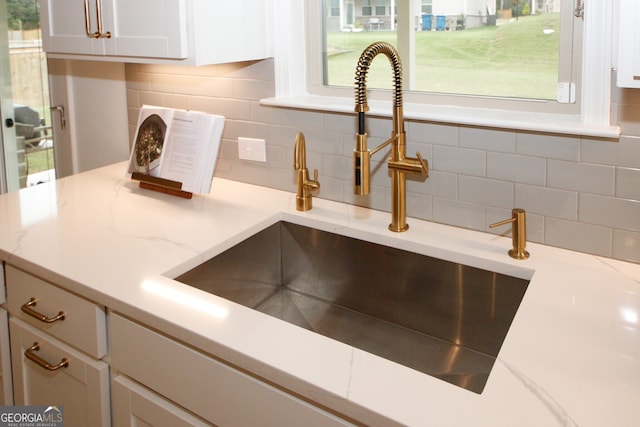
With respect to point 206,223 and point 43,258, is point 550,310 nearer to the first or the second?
point 206,223

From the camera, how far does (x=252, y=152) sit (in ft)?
6.68

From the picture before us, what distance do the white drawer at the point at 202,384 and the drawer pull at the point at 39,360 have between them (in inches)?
7.3

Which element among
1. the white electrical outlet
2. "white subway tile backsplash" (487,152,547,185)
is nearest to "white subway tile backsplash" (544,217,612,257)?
"white subway tile backsplash" (487,152,547,185)

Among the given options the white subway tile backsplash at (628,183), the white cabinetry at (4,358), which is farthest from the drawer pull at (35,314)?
the white subway tile backsplash at (628,183)

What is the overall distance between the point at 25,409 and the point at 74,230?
0.49 m

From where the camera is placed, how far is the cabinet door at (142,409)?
1271 mm

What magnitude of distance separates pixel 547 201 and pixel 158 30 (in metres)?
1.11

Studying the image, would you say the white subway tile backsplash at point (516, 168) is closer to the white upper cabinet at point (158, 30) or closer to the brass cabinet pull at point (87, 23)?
the white upper cabinet at point (158, 30)

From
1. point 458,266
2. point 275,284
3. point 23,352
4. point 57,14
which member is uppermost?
point 57,14

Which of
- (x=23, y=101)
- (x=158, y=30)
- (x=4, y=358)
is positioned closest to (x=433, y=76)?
(x=158, y=30)

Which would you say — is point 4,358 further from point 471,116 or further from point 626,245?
point 626,245

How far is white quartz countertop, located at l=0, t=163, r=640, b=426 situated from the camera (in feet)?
3.17

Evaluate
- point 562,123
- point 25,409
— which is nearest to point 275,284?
point 25,409

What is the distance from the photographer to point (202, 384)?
1211 mm
